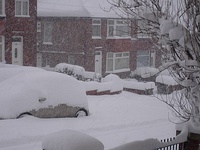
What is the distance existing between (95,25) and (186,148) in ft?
85.0

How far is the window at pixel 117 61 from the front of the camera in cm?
3417

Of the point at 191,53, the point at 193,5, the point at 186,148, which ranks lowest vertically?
the point at 186,148

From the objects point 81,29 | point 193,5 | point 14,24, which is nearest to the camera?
point 193,5

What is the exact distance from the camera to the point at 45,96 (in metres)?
13.2

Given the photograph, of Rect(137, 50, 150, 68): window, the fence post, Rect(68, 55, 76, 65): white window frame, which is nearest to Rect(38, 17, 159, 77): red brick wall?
Rect(68, 55, 76, 65): white window frame

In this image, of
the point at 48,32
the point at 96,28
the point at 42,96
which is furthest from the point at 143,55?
the point at 42,96

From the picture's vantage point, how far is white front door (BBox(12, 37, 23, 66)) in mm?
28611

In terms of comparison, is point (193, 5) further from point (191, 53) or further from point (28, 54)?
point (28, 54)

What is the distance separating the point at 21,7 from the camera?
1138 inches

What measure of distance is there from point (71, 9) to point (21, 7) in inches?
247

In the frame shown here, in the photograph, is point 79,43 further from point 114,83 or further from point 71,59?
point 114,83

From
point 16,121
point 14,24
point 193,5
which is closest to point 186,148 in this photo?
point 193,5

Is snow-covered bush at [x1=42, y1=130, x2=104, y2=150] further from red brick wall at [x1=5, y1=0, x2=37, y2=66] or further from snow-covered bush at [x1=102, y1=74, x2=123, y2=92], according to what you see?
red brick wall at [x1=5, y1=0, x2=37, y2=66]

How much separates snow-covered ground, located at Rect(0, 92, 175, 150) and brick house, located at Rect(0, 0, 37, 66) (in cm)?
1085
